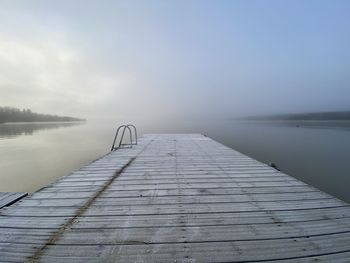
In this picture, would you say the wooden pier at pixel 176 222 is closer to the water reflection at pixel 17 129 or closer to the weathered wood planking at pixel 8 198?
the weathered wood planking at pixel 8 198

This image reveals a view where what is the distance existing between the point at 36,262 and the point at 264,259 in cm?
168

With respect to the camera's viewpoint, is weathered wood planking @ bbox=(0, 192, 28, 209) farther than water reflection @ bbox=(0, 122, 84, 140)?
No

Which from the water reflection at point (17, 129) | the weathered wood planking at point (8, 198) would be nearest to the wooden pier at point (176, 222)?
the weathered wood planking at point (8, 198)

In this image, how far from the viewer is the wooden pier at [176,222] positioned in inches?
77.1

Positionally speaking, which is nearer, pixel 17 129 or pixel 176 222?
pixel 176 222

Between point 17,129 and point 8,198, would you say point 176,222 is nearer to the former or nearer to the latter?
point 8,198

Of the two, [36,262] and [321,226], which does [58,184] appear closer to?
[36,262]

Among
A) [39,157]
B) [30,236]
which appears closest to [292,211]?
[30,236]

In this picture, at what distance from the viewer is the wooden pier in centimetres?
196

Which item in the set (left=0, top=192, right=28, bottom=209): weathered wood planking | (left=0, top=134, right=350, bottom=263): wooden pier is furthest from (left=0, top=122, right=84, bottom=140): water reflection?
(left=0, top=134, right=350, bottom=263): wooden pier

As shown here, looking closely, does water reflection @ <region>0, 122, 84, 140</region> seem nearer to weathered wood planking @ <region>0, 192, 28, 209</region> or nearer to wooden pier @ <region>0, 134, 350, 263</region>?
weathered wood planking @ <region>0, 192, 28, 209</region>

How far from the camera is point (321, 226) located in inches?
95.6

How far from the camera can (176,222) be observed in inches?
99.3

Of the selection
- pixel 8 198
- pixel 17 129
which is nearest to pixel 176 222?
pixel 8 198
